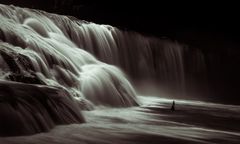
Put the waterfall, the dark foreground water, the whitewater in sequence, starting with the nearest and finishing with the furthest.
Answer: the dark foreground water, the whitewater, the waterfall

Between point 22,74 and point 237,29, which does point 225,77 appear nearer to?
point 237,29

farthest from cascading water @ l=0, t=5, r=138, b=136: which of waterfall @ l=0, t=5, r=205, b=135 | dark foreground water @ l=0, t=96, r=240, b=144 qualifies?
dark foreground water @ l=0, t=96, r=240, b=144

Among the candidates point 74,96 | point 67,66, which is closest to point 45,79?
point 74,96

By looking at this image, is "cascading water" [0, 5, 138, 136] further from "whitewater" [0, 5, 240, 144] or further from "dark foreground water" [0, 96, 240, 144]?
"dark foreground water" [0, 96, 240, 144]

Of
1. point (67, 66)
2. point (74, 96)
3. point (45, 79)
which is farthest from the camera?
point (67, 66)

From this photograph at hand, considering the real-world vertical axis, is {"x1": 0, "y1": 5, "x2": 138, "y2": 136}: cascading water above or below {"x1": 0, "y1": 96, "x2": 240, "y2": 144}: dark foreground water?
above

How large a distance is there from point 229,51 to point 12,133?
23817 millimetres

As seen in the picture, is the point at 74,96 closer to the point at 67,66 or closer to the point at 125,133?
the point at 67,66

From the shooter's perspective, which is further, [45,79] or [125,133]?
[45,79]

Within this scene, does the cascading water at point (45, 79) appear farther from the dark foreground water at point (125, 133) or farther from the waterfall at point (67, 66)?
the dark foreground water at point (125, 133)

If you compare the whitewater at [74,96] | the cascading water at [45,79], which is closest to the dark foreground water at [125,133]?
the whitewater at [74,96]

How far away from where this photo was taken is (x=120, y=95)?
10.7m

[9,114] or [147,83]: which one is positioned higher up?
[147,83]

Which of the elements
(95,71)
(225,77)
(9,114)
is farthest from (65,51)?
(225,77)
